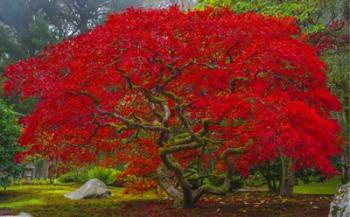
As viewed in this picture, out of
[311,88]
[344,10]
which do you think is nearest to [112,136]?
[311,88]

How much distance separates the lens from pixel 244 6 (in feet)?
39.6

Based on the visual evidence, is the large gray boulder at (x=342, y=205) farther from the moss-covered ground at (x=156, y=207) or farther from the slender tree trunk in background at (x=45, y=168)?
the slender tree trunk in background at (x=45, y=168)

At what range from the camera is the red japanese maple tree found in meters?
7.52

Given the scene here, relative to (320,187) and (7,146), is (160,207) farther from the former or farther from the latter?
(320,187)

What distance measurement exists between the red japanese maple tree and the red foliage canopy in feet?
0.06

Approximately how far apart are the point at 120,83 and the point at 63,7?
21456 mm

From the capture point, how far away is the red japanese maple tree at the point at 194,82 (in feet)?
24.7

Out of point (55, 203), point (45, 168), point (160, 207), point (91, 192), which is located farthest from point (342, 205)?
point (45, 168)

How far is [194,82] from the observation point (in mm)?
8781

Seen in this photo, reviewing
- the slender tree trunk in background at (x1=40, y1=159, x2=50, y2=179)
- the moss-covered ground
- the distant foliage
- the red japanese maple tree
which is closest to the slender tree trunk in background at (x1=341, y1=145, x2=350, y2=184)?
the moss-covered ground

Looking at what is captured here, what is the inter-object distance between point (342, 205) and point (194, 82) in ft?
12.3

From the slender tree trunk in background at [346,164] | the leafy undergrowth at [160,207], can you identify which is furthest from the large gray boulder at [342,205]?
the slender tree trunk in background at [346,164]

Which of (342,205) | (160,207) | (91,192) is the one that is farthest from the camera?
(91,192)

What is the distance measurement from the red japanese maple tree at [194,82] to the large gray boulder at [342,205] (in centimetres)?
121
